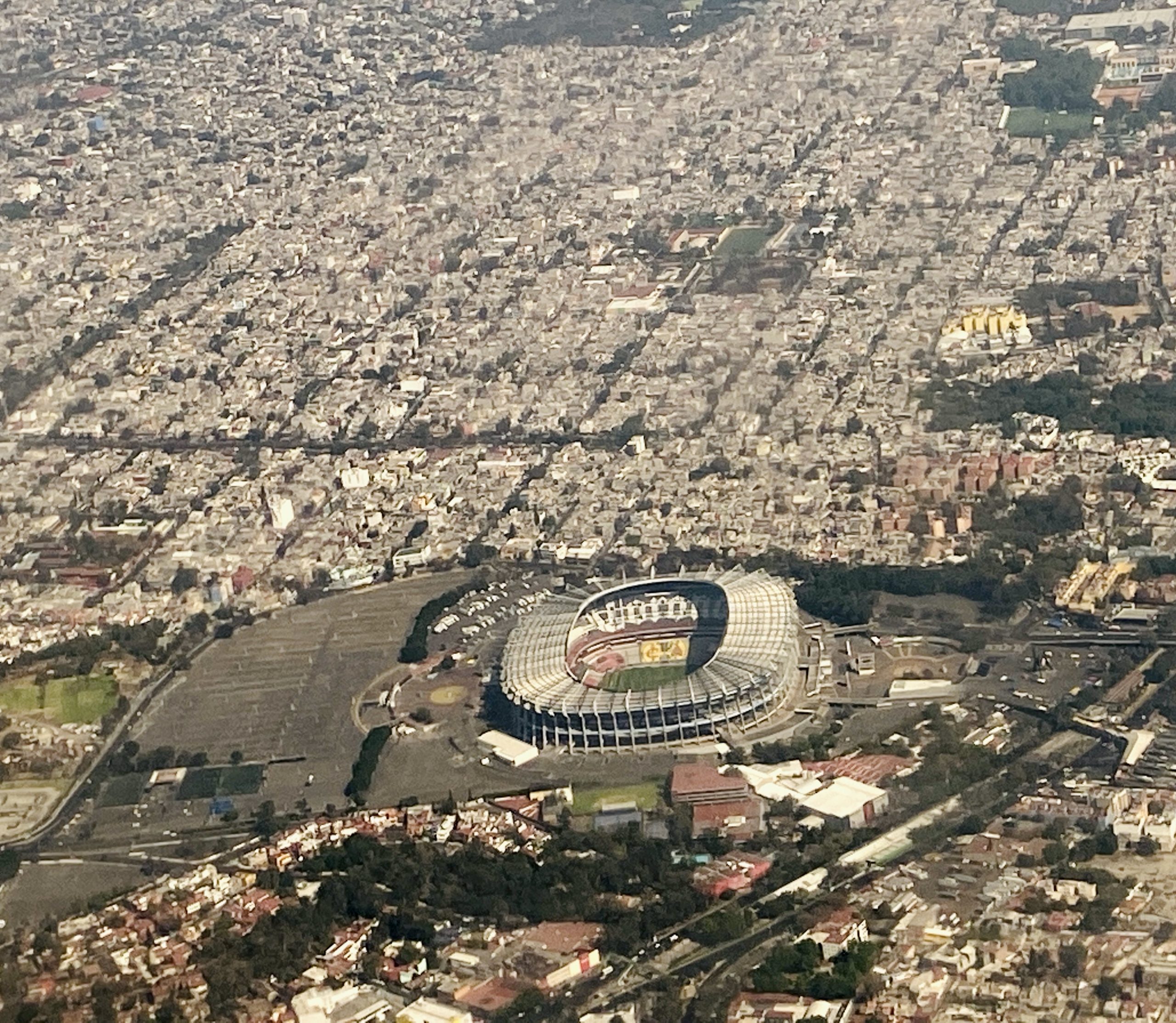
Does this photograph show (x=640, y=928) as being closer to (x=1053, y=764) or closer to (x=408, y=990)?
(x=408, y=990)

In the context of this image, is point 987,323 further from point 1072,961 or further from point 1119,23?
point 1072,961

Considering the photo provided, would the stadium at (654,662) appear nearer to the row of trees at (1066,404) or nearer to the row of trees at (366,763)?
the row of trees at (366,763)

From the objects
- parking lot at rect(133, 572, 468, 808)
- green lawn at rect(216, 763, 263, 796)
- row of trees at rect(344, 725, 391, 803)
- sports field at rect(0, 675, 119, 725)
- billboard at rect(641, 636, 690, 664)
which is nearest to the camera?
row of trees at rect(344, 725, 391, 803)

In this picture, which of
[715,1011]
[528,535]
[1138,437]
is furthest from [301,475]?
[715,1011]

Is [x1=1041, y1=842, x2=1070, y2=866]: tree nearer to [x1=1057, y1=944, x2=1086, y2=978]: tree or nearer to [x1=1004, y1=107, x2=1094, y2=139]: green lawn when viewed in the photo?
[x1=1057, y1=944, x2=1086, y2=978]: tree

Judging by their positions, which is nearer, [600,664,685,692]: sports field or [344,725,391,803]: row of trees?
[344,725,391,803]: row of trees

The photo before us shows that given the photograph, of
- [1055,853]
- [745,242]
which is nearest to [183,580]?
[1055,853]

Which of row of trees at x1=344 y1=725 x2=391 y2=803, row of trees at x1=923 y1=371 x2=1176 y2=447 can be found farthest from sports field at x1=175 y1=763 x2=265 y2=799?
row of trees at x1=923 y1=371 x2=1176 y2=447
